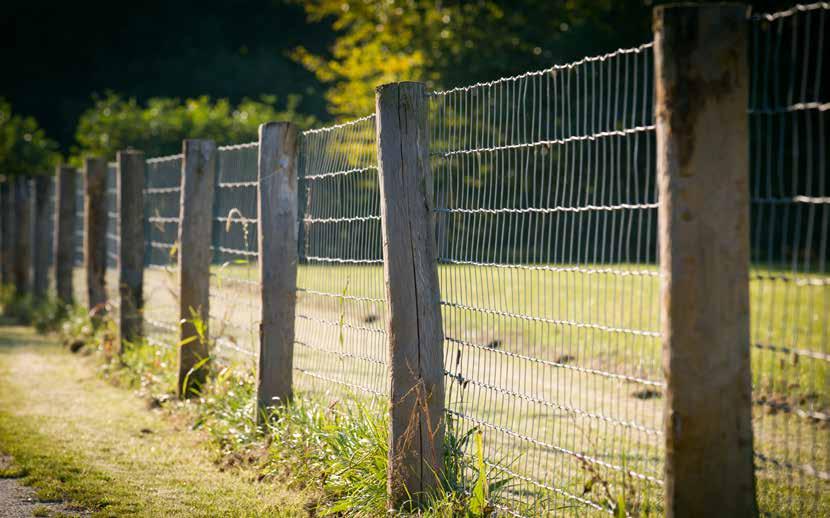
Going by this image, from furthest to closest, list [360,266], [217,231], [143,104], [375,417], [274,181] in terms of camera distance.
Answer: [143,104], [217,231], [274,181], [360,266], [375,417]

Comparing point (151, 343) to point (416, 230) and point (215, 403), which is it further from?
point (416, 230)

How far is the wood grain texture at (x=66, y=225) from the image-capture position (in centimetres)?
1191

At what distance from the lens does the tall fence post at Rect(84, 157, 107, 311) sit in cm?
1023

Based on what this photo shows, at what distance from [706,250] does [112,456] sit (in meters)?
4.33

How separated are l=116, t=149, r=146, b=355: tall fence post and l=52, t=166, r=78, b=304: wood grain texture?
317 centimetres

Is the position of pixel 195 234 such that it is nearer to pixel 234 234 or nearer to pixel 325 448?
pixel 234 234

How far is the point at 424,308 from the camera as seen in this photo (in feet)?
13.7

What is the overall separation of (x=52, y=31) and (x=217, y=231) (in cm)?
3113

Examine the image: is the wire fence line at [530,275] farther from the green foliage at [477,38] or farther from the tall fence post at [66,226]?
the green foliage at [477,38]

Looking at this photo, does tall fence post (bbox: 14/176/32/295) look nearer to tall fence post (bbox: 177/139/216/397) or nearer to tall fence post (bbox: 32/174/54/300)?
tall fence post (bbox: 32/174/54/300)

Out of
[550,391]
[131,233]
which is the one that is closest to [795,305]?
[550,391]

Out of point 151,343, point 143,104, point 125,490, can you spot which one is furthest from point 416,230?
point 143,104

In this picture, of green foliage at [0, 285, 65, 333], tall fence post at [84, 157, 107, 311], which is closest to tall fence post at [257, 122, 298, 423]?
tall fence post at [84, 157, 107, 311]

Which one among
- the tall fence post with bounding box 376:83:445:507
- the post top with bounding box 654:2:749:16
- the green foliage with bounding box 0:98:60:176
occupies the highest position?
the green foliage with bounding box 0:98:60:176
